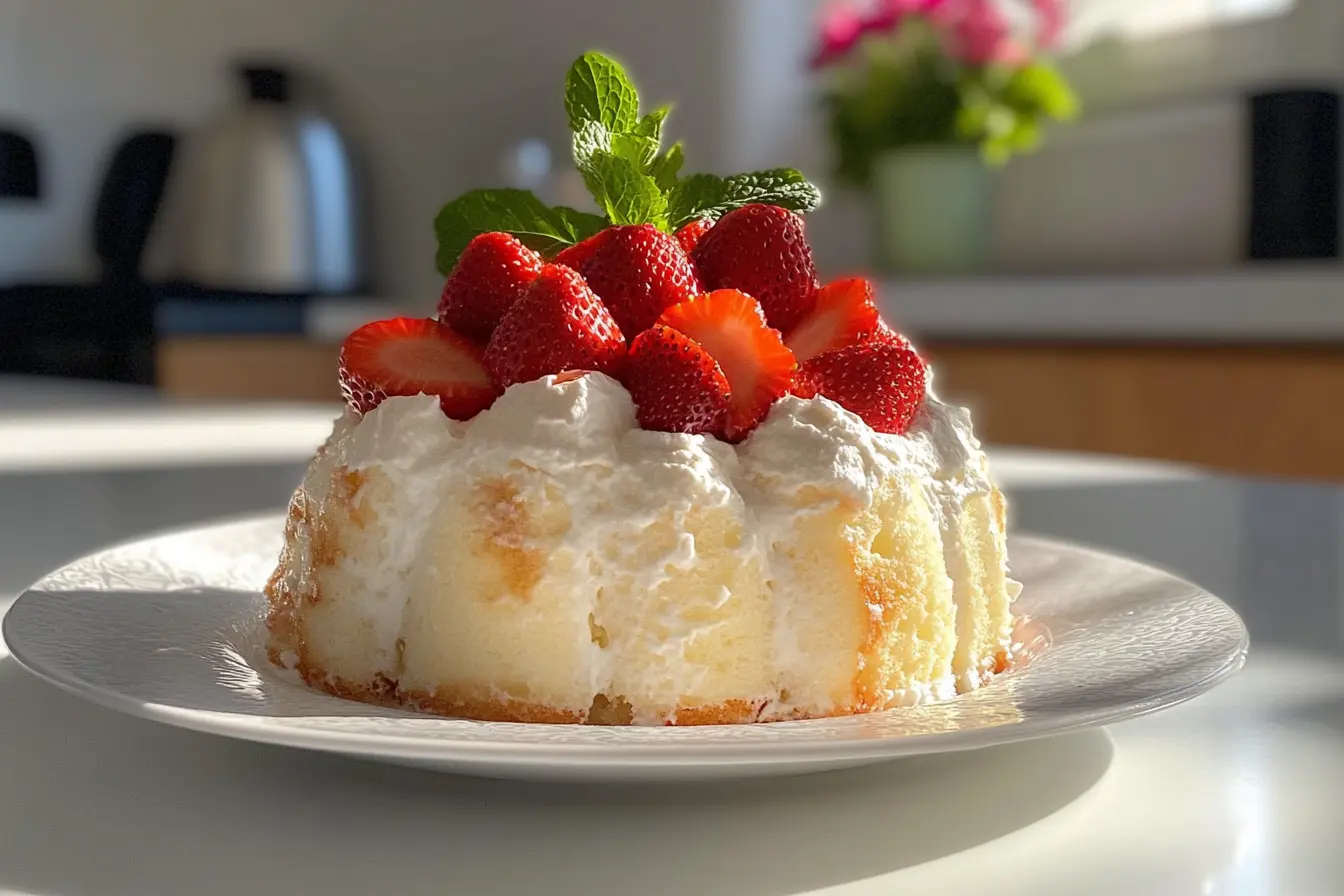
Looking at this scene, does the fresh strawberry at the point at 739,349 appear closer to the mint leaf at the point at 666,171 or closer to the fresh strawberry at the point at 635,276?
the fresh strawberry at the point at 635,276

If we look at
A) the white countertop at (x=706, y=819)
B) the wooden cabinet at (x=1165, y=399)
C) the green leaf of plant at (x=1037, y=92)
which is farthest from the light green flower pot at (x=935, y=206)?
the white countertop at (x=706, y=819)

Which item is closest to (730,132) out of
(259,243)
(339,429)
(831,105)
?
(831,105)

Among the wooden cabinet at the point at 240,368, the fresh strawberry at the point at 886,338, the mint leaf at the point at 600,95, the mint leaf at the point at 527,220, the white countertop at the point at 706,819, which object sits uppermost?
the mint leaf at the point at 600,95

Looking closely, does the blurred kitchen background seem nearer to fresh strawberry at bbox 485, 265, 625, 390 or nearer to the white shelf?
the white shelf

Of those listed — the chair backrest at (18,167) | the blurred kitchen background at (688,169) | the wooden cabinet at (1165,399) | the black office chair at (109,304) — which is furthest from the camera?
the chair backrest at (18,167)

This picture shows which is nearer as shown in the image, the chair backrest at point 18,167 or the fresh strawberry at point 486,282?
the fresh strawberry at point 486,282

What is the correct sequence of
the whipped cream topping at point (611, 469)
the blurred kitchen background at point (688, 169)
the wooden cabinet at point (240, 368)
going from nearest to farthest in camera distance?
the whipped cream topping at point (611, 469) → the blurred kitchen background at point (688, 169) → the wooden cabinet at point (240, 368)
